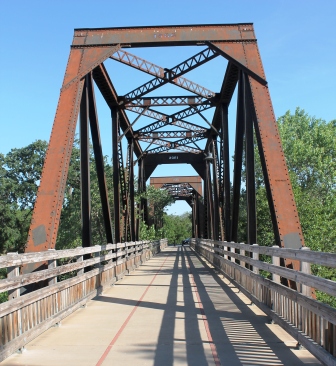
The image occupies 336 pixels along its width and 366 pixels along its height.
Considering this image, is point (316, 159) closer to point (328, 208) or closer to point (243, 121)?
point (328, 208)

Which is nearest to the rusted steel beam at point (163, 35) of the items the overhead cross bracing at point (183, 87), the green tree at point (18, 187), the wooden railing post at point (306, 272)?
the overhead cross bracing at point (183, 87)

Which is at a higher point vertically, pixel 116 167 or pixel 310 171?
pixel 310 171

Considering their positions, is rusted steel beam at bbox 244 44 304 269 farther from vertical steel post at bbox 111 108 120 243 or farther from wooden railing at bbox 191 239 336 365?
vertical steel post at bbox 111 108 120 243

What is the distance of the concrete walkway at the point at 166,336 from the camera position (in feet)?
18.9

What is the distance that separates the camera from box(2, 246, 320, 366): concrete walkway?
575 cm

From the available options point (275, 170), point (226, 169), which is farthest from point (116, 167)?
point (275, 170)

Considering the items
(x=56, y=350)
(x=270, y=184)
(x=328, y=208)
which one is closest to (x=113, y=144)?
(x=270, y=184)

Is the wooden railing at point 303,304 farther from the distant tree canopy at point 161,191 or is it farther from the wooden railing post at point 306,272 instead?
the distant tree canopy at point 161,191

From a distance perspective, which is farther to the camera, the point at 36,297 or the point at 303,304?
the point at 36,297

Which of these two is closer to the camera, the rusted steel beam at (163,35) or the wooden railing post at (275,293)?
the wooden railing post at (275,293)

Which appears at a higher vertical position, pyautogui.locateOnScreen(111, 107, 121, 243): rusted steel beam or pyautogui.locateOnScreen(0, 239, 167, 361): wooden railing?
pyautogui.locateOnScreen(111, 107, 121, 243): rusted steel beam

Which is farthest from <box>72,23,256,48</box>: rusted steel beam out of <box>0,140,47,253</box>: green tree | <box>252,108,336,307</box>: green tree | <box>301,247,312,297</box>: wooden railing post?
<box>0,140,47,253</box>: green tree

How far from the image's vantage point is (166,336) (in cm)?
703

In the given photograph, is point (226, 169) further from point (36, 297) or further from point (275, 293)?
point (36, 297)
